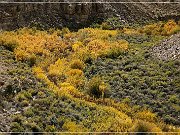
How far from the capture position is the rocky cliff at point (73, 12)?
48.1 meters

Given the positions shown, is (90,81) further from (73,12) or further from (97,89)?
(73,12)

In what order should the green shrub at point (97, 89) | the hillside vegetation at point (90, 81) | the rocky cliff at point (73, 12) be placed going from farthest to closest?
the rocky cliff at point (73, 12) < the green shrub at point (97, 89) < the hillside vegetation at point (90, 81)

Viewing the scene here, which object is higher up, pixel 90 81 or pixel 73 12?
pixel 73 12

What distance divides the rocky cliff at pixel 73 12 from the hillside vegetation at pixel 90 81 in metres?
2.40

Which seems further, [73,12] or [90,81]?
[73,12]

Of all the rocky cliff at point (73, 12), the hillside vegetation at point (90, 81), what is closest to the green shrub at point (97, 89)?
the hillside vegetation at point (90, 81)

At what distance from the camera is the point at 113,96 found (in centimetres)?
3158

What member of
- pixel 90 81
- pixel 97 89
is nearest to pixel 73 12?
pixel 90 81

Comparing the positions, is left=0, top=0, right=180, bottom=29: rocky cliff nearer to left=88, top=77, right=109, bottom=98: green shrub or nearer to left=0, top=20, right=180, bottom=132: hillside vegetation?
left=0, top=20, right=180, bottom=132: hillside vegetation

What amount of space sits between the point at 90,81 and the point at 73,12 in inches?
774

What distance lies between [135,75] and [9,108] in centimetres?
1179

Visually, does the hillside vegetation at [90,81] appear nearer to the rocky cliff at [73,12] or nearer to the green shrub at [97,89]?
the green shrub at [97,89]

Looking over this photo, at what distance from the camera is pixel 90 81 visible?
109 ft

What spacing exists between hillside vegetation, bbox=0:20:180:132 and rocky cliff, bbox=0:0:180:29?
2.40 metres
